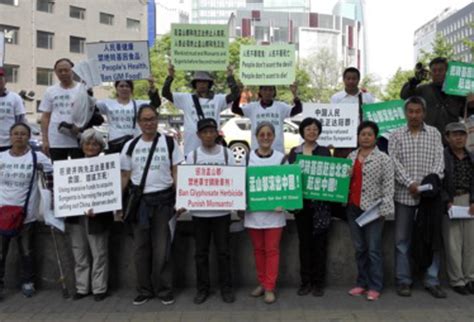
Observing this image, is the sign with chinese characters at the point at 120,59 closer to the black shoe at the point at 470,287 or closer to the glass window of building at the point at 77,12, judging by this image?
the black shoe at the point at 470,287

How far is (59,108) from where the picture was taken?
6.60m

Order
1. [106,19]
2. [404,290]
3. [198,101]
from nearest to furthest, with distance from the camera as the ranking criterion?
1. [404,290]
2. [198,101]
3. [106,19]

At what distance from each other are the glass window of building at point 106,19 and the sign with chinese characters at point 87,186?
173ft

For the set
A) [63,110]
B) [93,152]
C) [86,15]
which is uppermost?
[86,15]

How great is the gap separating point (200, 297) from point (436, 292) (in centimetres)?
250

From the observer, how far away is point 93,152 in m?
5.87

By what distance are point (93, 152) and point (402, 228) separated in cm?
337

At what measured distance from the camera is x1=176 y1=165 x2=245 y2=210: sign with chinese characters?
568cm

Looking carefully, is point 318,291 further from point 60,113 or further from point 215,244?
point 60,113

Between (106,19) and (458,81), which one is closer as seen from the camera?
(458,81)

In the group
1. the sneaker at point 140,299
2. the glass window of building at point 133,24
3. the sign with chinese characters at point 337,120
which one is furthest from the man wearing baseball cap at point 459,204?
the glass window of building at point 133,24

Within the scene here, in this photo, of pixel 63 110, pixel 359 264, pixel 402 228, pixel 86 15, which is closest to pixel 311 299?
pixel 359 264

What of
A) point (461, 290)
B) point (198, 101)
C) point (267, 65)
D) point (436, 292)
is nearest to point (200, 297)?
point (198, 101)

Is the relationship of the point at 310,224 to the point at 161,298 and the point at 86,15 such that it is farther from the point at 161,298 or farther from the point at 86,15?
the point at 86,15
